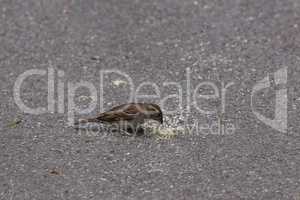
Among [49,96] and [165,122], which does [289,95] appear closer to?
[165,122]

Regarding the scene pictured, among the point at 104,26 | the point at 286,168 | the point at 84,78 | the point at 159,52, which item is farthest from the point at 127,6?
the point at 286,168

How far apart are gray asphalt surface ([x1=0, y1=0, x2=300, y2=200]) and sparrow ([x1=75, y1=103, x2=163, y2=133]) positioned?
153 mm

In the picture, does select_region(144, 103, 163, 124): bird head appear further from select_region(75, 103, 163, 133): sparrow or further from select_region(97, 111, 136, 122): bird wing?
select_region(97, 111, 136, 122): bird wing

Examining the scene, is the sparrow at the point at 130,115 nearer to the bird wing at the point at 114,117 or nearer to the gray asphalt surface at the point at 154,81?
the bird wing at the point at 114,117

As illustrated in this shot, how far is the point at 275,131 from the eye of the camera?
6.33 m

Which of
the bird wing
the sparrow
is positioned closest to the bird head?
the sparrow

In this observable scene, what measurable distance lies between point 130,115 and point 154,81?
3.87ft

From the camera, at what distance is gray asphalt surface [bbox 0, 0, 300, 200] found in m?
5.54

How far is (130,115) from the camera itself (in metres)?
6.12

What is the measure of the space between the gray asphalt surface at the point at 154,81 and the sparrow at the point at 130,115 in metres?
0.15

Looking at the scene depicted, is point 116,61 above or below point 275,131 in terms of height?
above

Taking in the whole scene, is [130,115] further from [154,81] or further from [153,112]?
[154,81]

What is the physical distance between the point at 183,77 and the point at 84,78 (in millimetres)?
975

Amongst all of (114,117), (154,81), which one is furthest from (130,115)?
(154,81)
